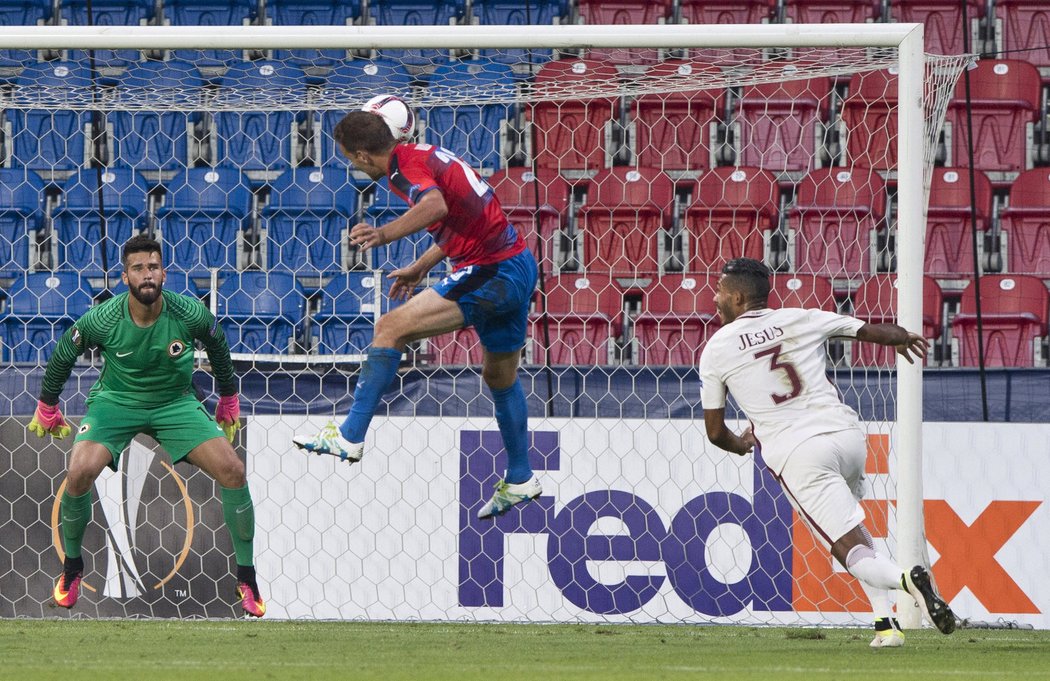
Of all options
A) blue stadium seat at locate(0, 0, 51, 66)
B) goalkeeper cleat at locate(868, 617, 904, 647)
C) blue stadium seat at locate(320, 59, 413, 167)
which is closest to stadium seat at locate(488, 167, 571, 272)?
blue stadium seat at locate(320, 59, 413, 167)

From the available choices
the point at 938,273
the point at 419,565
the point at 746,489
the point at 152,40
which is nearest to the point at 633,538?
the point at 746,489

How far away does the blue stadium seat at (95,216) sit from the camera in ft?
30.3

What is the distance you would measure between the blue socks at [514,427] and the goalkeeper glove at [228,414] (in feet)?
4.55

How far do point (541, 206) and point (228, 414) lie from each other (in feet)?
10.4

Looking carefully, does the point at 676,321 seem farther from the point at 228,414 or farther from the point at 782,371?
the point at 782,371

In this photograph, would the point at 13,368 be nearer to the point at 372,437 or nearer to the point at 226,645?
the point at 372,437

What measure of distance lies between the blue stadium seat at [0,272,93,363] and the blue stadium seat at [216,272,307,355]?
37.7 inches

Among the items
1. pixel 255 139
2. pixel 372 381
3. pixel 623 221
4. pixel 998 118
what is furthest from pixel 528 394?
pixel 998 118

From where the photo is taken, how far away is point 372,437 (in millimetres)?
6773

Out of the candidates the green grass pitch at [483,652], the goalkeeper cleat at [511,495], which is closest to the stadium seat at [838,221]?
the green grass pitch at [483,652]

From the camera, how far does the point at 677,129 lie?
9.76 metres

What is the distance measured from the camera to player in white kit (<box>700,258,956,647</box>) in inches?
190

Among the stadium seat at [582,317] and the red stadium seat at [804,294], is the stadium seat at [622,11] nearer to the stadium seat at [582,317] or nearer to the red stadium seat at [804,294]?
the stadium seat at [582,317]

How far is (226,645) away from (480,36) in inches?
112
